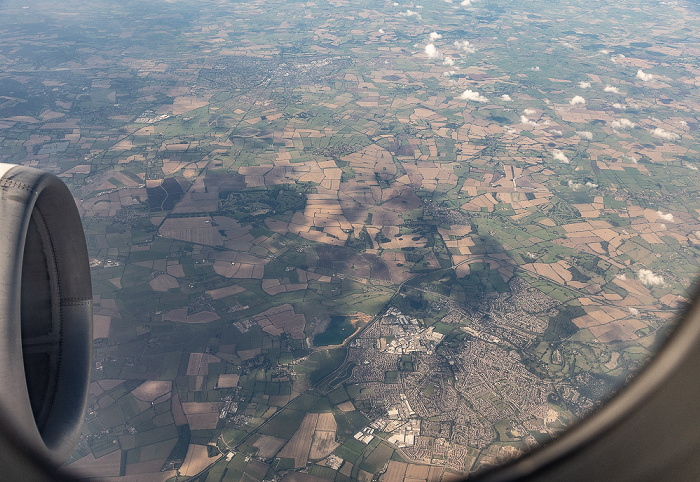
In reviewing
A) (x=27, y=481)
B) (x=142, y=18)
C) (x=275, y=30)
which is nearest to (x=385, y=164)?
(x=27, y=481)

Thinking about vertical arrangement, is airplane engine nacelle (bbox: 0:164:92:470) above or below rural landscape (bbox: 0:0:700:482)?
above

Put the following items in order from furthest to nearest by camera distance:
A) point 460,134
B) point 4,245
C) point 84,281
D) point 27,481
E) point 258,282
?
point 460,134 < point 258,282 < point 84,281 < point 4,245 < point 27,481

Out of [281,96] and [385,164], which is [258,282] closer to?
[385,164]

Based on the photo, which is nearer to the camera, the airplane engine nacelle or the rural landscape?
the airplane engine nacelle

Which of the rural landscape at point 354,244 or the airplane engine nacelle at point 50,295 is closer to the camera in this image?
the airplane engine nacelle at point 50,295
